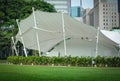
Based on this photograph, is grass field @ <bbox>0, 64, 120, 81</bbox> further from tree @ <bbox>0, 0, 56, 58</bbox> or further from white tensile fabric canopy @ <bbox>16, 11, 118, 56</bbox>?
tree @ <bbox>0, 0, 56, 58</bbox>

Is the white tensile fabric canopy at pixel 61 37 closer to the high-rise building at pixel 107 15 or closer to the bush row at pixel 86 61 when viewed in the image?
the bush row at pixel 86 61

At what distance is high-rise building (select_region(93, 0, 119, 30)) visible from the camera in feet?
515

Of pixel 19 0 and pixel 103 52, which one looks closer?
pixel 103 52

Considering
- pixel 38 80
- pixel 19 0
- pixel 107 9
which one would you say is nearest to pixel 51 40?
pixel 19 0

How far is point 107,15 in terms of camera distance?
161 meters

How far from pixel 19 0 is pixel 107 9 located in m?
104

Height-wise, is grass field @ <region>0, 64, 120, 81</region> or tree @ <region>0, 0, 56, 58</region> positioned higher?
tree @ <region>0, 0, 56, 58</region>

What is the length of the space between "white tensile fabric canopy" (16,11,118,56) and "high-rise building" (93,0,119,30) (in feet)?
358

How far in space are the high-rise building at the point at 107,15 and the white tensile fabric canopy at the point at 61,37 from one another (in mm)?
109129

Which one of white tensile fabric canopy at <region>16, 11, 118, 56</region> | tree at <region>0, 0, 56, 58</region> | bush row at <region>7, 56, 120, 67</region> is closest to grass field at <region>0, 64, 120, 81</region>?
bush row at <region>7, 56, 120, 67</region>

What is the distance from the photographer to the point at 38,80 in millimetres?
15766

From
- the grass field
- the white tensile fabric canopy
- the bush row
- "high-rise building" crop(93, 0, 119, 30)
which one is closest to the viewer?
the grass field

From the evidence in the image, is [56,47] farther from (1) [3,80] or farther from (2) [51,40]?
(1) [3,80]

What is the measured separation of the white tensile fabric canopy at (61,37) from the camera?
43812mm
